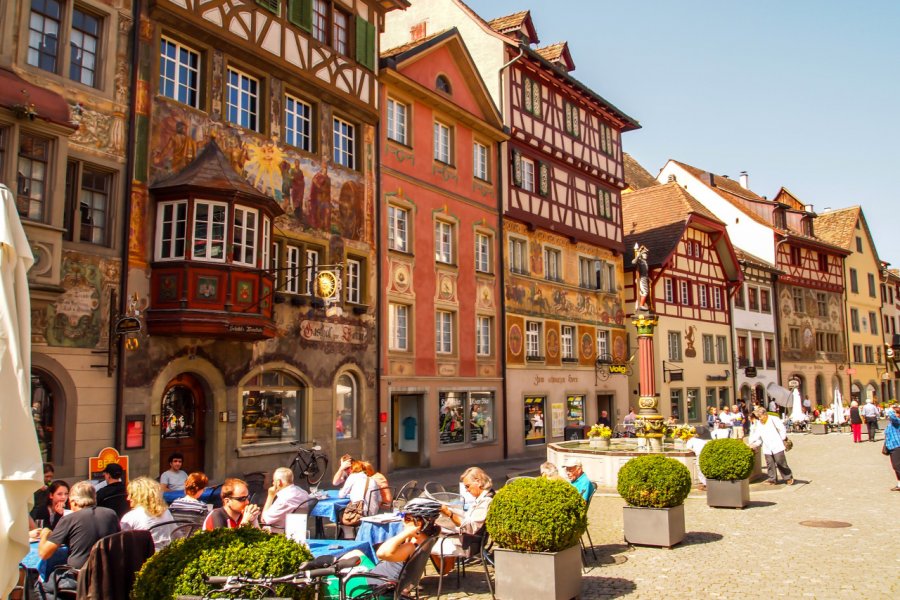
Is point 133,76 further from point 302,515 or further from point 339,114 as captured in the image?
point 302,515

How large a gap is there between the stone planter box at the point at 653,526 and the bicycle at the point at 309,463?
8144 millimetres

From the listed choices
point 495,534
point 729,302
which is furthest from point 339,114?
point 729,302

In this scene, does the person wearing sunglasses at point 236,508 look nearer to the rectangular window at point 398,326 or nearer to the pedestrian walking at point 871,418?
the rectangular window at point 398,326

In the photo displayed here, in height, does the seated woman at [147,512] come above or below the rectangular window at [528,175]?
below

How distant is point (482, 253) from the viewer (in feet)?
84.6

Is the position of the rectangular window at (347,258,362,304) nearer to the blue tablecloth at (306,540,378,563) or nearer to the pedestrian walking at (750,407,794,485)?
the pedestrian walking at (750,407,794,485)

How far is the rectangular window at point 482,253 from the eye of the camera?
25422 millimetres

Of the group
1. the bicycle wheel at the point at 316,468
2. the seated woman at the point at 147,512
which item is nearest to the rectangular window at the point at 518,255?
the bicycle wheel at the point at 316,468

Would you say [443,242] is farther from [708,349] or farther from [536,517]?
[708,349]

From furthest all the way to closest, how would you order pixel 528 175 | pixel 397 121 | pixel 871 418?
pixel 871 418, pixel 528 175, pixel 397 121

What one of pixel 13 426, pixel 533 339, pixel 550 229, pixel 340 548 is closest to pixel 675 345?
pixel 550 229

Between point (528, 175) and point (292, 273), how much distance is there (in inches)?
505

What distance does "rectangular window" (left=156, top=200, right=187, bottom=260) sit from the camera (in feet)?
48.4

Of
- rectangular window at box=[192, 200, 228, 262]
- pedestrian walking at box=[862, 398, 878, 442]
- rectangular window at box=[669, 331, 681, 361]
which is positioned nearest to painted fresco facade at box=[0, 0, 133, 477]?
rectangular window at box=[192, 200, 228, 262]
